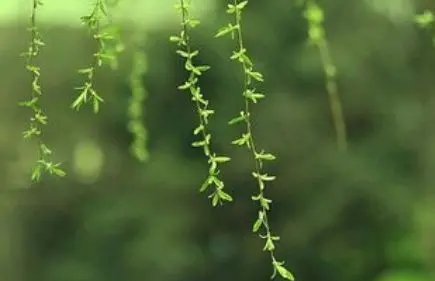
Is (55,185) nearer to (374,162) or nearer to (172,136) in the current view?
(172,136)

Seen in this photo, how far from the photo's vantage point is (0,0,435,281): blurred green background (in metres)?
2.98

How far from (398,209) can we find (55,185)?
1.18 m

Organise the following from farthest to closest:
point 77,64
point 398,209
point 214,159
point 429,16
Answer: point 77,64
point 398,209
point 429,16
point 214,159

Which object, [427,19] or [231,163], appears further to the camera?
[231,163]

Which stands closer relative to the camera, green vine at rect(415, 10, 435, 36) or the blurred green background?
green vine at rect(415, 10, 435, 36)

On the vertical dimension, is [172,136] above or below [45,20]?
below

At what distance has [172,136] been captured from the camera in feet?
10.7

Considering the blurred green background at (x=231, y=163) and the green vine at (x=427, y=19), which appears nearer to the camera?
the green vine at (x=427, y=19)

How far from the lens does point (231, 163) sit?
3102mm

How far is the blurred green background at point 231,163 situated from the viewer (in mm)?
2982

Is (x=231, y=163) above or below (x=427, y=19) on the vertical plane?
above

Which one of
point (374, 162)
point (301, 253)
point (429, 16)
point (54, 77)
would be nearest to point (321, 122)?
point (374, 162)

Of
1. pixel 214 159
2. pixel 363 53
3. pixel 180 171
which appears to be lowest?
pixel 214 159

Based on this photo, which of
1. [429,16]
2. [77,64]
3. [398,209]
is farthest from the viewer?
[77,64]
